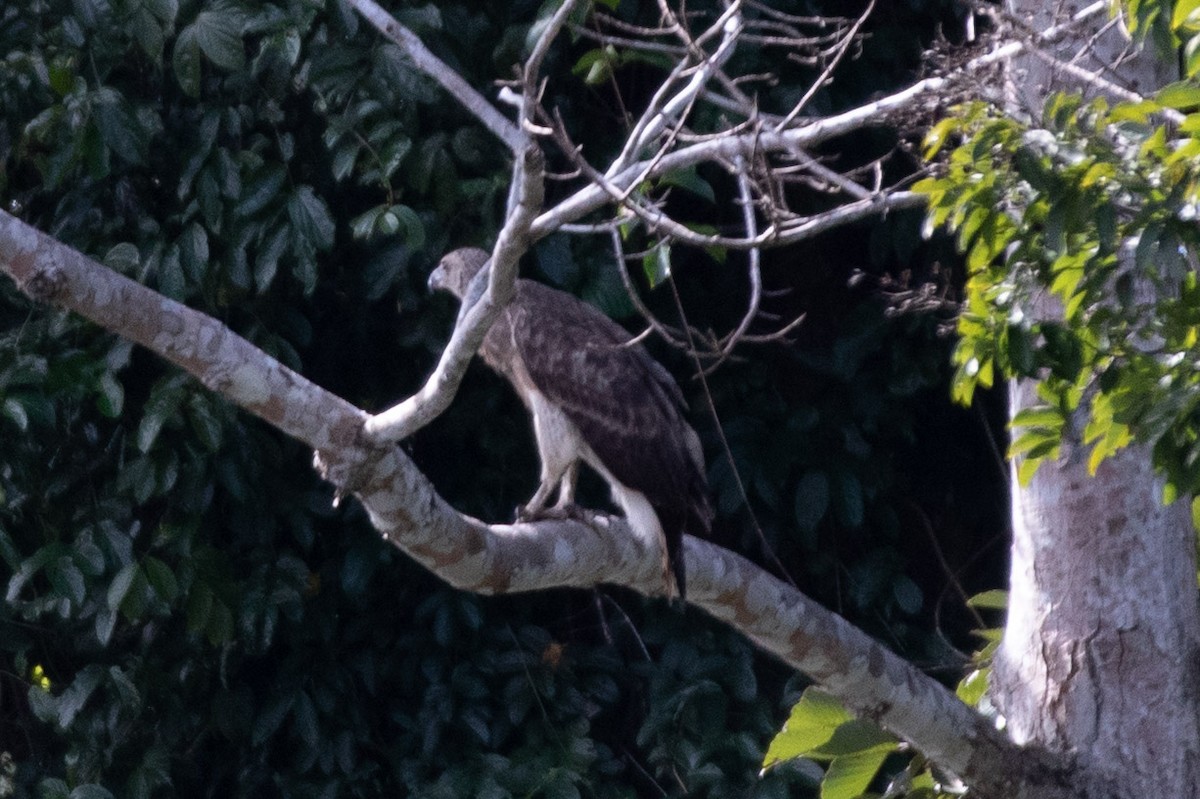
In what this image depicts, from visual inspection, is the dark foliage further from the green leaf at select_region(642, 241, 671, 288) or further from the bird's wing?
the green leaf at select_region(642, 241, 671, 288)

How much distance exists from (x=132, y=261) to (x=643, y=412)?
1.35 m

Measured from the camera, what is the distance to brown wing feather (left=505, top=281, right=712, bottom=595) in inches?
159

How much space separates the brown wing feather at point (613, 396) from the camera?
403 centimetres

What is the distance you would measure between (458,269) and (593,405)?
24.4 inches

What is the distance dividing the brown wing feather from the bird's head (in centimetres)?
14

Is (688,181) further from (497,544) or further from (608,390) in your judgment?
(497,544)

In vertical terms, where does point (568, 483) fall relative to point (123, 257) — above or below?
below

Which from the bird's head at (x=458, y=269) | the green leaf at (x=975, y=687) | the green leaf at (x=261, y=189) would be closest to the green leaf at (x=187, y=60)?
the green leaf at (x=261, y=189)

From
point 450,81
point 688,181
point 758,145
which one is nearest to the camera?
point 450,81

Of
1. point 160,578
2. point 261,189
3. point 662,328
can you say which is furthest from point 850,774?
point 261,189

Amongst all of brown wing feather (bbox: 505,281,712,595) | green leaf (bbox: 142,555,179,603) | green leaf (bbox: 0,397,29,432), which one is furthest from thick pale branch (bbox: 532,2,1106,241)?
green leaf (bbox: 142,555,179,603)

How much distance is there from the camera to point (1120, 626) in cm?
363

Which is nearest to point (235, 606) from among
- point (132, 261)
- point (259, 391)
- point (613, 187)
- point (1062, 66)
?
point (132, 261)

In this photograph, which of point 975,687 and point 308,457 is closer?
point 975,687
